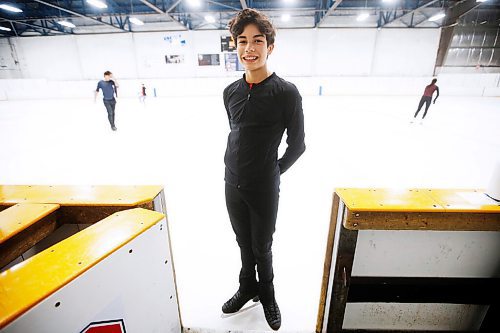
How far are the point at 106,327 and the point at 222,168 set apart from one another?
318cm

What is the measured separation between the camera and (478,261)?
1.09 meters

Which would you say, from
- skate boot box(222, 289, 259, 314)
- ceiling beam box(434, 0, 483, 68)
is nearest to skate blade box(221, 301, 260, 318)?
skate boot box(222, 289, 259, 314)

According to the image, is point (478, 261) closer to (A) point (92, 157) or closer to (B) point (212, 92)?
(A) point (92, 157)

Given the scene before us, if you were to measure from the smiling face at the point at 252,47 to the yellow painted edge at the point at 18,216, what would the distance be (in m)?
0.90

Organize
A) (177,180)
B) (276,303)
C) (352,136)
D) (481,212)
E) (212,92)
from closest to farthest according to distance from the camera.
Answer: (481,212), (276,303), (177,180), (352,136), (212,92)

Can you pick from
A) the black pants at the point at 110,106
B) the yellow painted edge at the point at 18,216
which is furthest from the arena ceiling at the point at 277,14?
the yellow painted edge at the point at 18,216

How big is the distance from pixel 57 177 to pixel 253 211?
11.4 ft

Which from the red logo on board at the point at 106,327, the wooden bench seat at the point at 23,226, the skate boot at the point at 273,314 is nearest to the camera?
the red logo on board at the point at 106,327

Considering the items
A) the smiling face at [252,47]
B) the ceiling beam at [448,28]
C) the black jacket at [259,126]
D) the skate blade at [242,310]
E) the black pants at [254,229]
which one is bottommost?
the skate blade at [242,310]

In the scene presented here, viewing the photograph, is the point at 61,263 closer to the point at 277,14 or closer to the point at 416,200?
the point at 416,200

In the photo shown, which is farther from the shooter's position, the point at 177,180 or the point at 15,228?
the point at 177,180

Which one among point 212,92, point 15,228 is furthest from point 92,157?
point 212,92

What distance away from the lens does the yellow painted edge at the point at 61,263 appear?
0.47m

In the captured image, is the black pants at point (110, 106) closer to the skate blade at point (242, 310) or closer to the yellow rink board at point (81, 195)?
the yellow rink board at point (81, 195)
